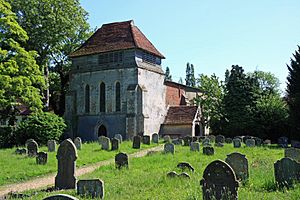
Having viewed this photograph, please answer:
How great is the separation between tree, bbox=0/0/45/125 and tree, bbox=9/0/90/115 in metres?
11.8

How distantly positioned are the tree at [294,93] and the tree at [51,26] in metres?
25.4

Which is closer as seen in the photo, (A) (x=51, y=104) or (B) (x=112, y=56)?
(B) (x=112, y=56)

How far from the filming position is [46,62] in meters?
42.8

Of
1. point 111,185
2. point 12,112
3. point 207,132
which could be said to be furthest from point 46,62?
point 111,185

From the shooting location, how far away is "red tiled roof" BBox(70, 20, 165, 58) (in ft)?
126

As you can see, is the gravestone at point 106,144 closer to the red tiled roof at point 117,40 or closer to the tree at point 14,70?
the tree at point 14,70

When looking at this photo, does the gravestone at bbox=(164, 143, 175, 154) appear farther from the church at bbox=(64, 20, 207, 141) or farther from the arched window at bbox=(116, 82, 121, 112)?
the arched window at bbox=(116, 82, 121, 112)

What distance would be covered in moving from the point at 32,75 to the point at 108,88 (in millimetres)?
10750

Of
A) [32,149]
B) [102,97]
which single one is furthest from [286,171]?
[102,97]

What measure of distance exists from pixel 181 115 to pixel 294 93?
12395 millimetres

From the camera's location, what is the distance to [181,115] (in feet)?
137


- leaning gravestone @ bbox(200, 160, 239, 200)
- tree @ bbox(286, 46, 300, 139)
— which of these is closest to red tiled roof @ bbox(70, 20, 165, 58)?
tree @ bbox(286, 46, 300, 139)

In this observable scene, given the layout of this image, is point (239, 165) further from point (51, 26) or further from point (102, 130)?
point (51, 26)

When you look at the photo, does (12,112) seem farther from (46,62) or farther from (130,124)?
(130,124)
